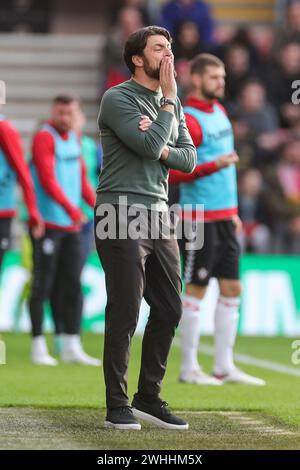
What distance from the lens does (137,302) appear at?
23.3 feet

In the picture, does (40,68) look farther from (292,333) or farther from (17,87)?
(292,333)

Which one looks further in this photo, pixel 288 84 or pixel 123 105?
pixel 288 84

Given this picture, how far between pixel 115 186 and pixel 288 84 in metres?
11.4

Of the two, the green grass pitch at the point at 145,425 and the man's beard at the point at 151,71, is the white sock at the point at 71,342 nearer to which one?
the green grass pitch at the point at 145,425

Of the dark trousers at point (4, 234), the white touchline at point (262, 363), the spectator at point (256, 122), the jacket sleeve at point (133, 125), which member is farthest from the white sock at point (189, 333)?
the spectator at point (256, 122)

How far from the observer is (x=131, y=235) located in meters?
7.10

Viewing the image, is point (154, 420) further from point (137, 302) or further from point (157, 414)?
point (137, 302)

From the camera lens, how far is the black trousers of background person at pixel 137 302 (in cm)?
706

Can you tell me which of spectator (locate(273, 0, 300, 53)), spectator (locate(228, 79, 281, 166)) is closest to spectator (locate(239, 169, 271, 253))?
spectator (locate(228, 79, 281, 166))

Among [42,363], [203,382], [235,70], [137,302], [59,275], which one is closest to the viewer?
[137,302]

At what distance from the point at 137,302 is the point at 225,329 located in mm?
3026

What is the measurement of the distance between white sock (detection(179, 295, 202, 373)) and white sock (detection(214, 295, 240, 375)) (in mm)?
197

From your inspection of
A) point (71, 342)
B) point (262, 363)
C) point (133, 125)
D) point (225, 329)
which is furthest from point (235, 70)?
point (133, 125)
